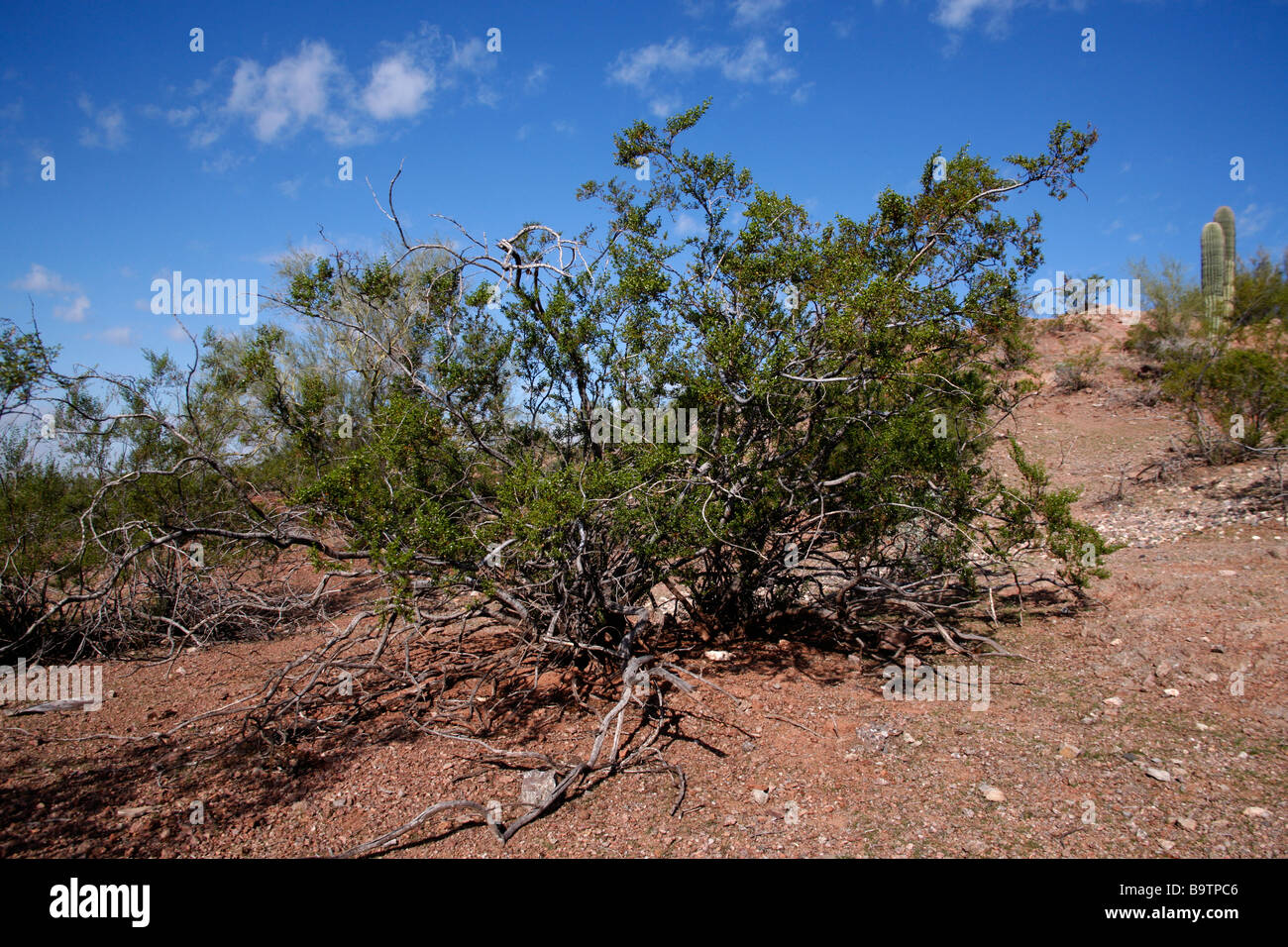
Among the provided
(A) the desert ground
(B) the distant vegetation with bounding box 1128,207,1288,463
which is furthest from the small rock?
(B) the distant vegetation with bounding box 1128,207,1288,463

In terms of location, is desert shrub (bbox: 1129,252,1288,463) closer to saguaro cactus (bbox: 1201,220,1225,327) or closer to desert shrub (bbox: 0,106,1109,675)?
saguaro cactus (bbox: 1201,220,1225,327)

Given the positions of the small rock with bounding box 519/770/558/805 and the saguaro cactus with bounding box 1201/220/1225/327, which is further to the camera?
the saguaro cactus with bounding box 1201/220/1225/327

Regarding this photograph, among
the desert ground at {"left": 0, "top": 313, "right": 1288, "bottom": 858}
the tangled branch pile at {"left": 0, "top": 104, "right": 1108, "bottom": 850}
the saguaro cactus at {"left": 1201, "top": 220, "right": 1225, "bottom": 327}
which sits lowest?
the desert ground at {"left": 0, "top": 313, "right": 1288, "bottom": 858}

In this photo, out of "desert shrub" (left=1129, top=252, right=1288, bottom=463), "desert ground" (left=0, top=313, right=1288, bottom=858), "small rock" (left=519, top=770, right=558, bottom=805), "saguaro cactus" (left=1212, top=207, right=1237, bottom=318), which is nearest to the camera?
"desert ground" (left=0, top=313, right=1288, bottom=858)

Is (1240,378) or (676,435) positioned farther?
(1240,378)

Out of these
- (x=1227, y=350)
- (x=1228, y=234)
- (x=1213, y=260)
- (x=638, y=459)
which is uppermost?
(x=1228, y=234)

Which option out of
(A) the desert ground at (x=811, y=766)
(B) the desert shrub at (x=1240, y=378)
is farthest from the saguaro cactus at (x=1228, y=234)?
(A) the desert ground at (x=811, y=766)

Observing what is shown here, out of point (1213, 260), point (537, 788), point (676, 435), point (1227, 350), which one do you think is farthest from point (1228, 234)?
point (537, 788)

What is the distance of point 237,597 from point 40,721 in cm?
235

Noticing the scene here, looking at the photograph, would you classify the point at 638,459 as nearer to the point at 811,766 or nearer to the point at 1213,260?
the point at 811,766

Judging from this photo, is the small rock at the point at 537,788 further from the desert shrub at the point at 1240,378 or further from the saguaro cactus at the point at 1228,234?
the saguaro cactus at the point at 1228,234

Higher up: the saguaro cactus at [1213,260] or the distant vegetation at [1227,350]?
the saguaro cactus at [1213,260]

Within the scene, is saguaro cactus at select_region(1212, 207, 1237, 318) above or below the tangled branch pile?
above

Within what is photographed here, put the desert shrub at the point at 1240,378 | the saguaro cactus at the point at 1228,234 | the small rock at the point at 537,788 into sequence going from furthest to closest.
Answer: the saguaro cactus at the point at 1228,234 < the desert shrub at the point at 1240,378 < the small rock at the point at 537,788
